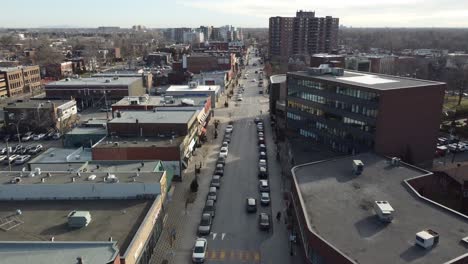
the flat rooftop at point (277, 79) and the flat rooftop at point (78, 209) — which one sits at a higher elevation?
the flat rooftop at point (277, 79)

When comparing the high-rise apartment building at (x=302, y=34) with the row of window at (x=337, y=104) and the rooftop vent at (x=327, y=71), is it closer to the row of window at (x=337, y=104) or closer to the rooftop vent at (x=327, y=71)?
the rooftop vent at (x=327, y=71)

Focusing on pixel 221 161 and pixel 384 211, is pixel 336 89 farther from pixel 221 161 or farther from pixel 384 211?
pixel 384 211

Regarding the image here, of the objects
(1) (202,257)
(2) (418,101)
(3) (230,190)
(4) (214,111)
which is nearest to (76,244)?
(1) (202,257)

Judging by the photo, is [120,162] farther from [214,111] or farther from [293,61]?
[293,61]

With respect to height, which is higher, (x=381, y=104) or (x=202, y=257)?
(x=381, y=104)

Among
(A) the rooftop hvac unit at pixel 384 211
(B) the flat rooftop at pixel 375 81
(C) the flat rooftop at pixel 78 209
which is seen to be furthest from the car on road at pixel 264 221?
(B) the flat rooftop at pixel 375 81

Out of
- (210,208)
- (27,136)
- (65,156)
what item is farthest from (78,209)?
(27,136)

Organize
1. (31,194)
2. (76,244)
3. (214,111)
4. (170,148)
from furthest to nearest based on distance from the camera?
(214,111), (170,148), (31,194), (76,244)
